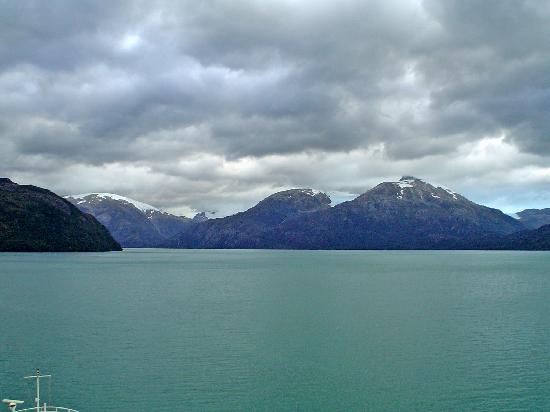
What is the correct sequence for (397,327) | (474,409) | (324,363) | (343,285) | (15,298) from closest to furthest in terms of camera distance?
(474,409) → (324,363) → (397,327) → (15,298) → (343,285)

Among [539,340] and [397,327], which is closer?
[539,340]

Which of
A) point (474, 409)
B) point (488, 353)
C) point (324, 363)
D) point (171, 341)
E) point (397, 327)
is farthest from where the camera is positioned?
point (397, 327)

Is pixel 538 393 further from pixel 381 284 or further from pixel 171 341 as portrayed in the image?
pixel 381 284

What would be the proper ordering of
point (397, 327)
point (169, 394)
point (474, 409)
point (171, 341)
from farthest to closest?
point (397, 327)
point (171, 341)
point (169, 394)
point (474, 409)

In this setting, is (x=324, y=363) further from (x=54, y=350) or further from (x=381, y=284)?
(x=381, y=284)

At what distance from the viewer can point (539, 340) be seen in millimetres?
91125


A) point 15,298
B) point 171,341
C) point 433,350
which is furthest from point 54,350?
point 15,298

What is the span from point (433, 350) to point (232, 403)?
124ft

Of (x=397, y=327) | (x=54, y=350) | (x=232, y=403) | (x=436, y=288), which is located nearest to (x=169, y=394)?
(x=232, y=403)

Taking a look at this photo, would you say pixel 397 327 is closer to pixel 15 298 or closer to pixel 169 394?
pixel 169 394

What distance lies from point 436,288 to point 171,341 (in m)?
117

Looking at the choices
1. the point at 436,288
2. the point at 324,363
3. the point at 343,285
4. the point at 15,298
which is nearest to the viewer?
the point at 324,363

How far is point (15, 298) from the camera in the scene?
14925 centimetres

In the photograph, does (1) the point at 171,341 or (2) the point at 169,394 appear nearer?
(2) the point at 169,394
